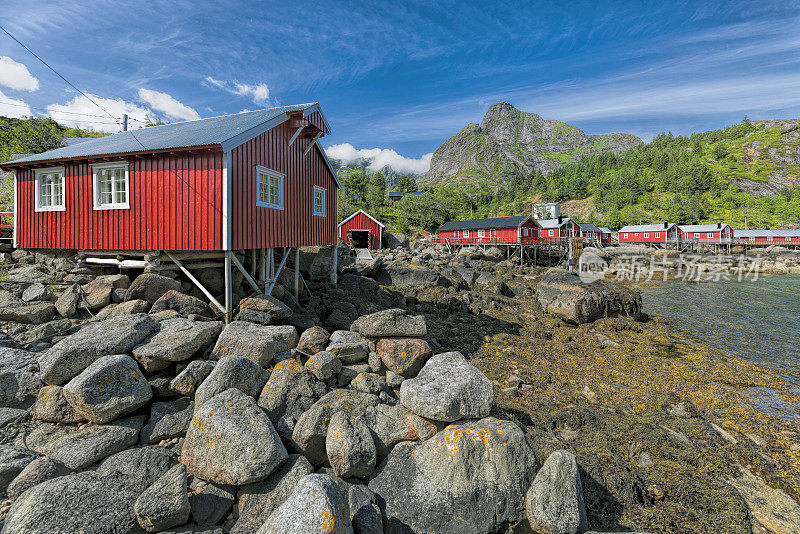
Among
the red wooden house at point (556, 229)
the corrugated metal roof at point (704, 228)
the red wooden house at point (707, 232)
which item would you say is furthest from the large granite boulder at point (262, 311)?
the corrugated metal roof at point (704, 228)

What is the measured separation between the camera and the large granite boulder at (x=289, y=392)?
6.30 m

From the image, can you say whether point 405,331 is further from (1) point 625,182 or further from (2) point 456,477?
(1) point 625,182

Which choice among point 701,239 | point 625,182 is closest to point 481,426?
point 701,239

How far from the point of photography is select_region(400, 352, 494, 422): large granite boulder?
229 inches

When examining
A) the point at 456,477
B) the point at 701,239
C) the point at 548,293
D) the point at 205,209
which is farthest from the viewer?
the point at 701,239

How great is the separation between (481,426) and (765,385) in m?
11.5

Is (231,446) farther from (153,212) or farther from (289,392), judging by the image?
(153,212)

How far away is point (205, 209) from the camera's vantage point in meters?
10.3

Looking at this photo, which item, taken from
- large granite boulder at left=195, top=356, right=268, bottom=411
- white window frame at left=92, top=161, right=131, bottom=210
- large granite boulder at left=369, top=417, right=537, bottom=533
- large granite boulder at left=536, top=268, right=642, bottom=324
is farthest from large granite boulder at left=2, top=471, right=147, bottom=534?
large granite boulder at left=536, top=268, right=642, bottom=324

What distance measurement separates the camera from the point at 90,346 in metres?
6.66

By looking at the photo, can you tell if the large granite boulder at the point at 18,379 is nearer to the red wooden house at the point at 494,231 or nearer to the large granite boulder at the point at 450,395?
the large granite boulder at the point at 450,395

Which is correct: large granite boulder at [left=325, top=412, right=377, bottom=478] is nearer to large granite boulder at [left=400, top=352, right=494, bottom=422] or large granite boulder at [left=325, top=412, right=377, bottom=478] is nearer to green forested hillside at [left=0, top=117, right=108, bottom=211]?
large granite boulder at [left=400, top=352, right=494, bottom=422]

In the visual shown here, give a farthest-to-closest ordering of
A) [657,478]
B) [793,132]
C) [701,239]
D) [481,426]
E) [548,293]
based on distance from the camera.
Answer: [793,132], [701,239], [548,293], [657,478], [481,426]

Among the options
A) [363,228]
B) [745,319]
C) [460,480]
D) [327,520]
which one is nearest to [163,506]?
[327,520]
